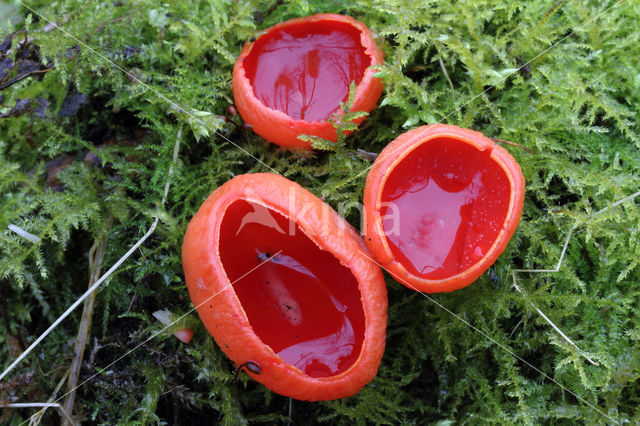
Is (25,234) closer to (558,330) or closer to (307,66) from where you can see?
(307,66)

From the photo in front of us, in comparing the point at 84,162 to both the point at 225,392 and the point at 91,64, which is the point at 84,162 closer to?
the point at 91,64

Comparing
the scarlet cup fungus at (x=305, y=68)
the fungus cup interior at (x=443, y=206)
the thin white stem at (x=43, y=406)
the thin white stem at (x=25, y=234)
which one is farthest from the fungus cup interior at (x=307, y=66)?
the thin white stem at (x=43, y=406)

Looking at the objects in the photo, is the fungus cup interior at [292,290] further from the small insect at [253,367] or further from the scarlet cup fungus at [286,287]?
the small insect at [253,367]

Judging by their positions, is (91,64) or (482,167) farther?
(91,64)

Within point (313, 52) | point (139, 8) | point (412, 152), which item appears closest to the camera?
point (412, 152)

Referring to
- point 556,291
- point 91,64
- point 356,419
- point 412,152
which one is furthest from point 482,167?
point 91,64

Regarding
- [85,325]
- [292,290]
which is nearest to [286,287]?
[292,290]

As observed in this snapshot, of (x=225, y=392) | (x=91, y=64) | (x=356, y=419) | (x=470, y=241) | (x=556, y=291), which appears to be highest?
(x=91, y=64)

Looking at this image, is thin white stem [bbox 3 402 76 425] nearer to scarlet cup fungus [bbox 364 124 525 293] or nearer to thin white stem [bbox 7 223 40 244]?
thin white stem [bbox 7 223 40 244]
